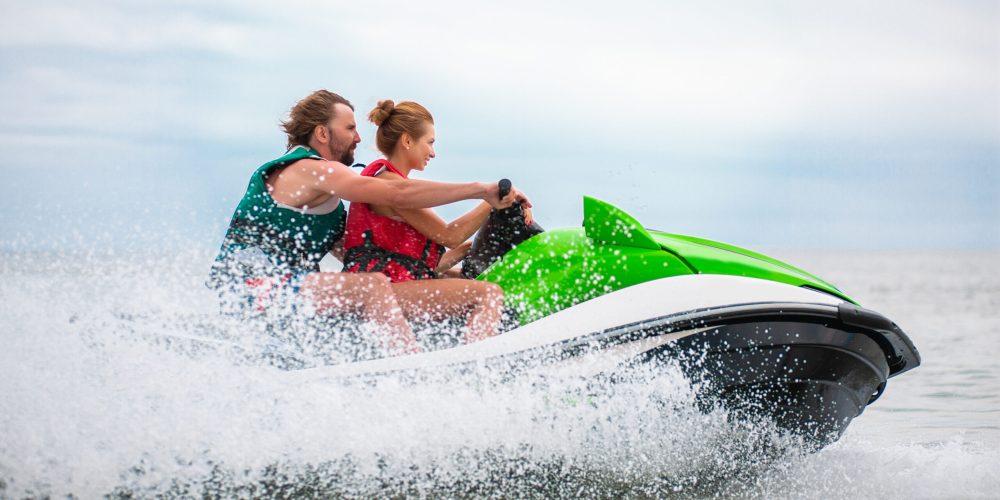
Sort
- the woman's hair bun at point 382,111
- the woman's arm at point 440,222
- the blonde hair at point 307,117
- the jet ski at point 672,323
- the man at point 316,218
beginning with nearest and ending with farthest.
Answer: the jet ski at point 672,323 → the man at point 316,218 → the woman's arm at point 440,222 → the woman's hair bun at point 382,111 → the blonde hair at point 307,117

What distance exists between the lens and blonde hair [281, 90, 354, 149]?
144 inches

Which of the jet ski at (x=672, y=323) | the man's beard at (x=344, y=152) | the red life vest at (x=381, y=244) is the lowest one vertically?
the jet ski at (x=672, y=323)

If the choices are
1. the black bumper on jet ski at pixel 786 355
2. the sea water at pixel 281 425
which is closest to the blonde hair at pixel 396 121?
the sea water at pixel 281 425

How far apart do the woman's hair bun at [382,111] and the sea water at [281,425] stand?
0.83 metres

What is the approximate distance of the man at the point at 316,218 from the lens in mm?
3254

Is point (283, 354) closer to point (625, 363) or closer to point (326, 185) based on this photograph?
point (326, 185)

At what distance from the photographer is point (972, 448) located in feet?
14.9

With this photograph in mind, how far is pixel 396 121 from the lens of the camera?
138 inches

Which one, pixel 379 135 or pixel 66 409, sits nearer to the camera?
pixel 66 409

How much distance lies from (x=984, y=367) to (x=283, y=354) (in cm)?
692

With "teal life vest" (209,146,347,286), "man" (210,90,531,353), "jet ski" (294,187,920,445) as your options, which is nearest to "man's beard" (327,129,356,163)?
"man" (210,90,531,353)

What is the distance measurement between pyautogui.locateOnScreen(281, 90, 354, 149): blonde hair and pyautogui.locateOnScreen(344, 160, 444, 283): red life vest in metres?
0.39

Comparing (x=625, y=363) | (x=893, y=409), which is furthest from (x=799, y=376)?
(x=893, y=409)

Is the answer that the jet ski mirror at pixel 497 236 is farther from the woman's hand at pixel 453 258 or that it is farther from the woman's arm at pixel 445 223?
the woman's hand at pixel 453 258
